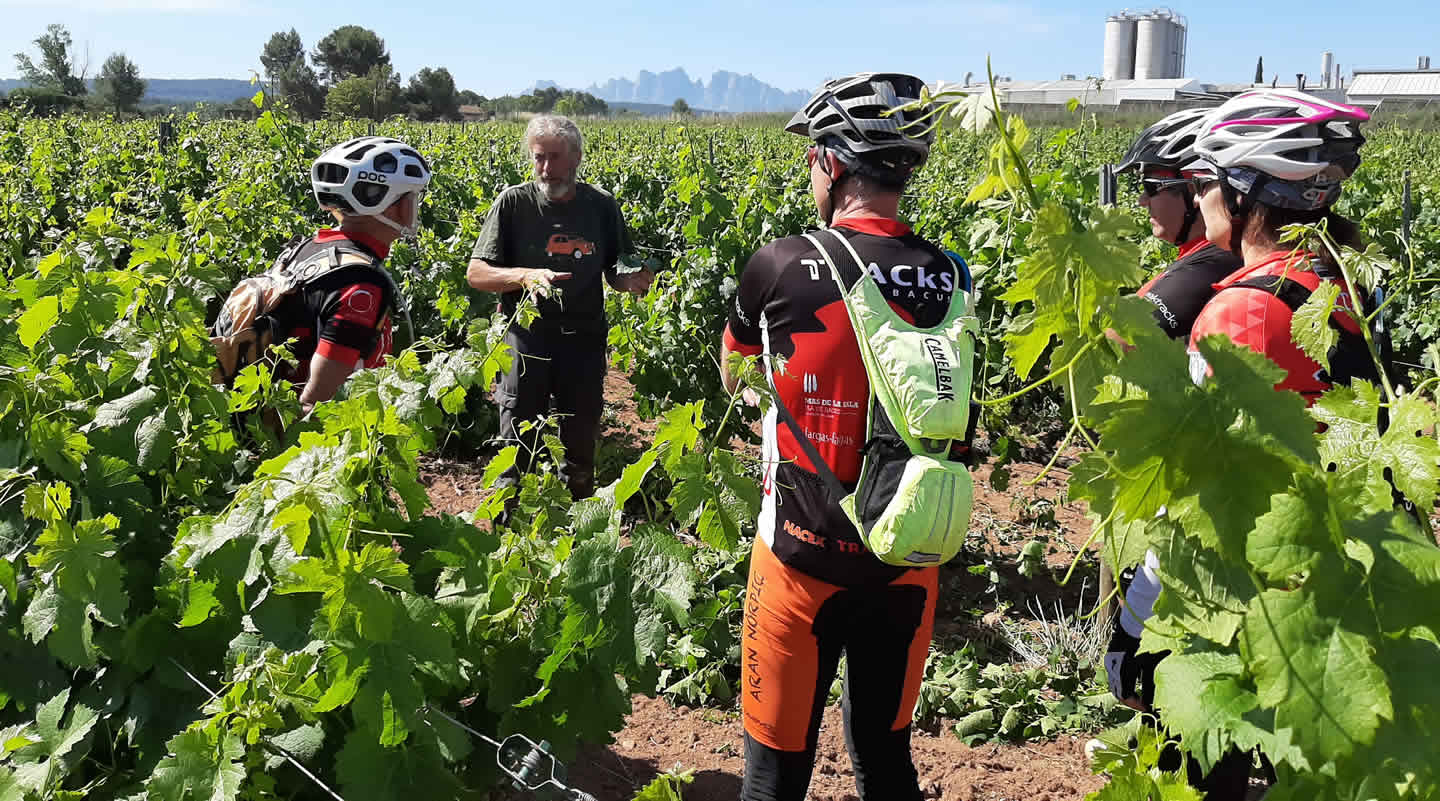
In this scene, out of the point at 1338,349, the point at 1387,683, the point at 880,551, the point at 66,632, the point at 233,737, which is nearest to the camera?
the point at 1387,683

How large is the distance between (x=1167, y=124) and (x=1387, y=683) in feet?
8.75

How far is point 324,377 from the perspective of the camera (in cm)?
277

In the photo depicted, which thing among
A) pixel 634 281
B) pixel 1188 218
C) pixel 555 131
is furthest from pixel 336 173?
pixel 1188 218

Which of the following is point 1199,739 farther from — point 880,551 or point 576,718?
point 576,718

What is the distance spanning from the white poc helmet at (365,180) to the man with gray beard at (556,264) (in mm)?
1366

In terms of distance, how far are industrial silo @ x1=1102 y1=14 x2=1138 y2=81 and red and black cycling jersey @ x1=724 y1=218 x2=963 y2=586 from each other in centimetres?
8713

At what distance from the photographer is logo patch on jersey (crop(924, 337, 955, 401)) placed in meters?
1.87

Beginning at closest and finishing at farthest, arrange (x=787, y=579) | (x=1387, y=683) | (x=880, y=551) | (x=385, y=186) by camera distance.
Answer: (x=1387, y=683) → (x=880, y=551) → (x=787, y=579) → (x=385, y=186)

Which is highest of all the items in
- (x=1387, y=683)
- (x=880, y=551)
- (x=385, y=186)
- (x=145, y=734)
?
(x=385, y=186)

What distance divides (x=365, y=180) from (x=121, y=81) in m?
77.2

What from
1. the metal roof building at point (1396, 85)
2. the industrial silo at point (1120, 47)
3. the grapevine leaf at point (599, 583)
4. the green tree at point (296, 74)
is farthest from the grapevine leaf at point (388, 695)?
the industrial silo at point (1120, 47)

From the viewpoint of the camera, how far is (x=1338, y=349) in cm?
201

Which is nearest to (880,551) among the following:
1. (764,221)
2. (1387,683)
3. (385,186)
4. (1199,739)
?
(1199,739)

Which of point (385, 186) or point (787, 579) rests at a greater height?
point (385, 186)
